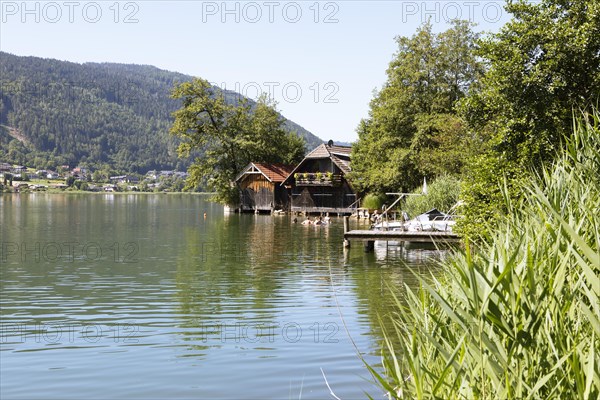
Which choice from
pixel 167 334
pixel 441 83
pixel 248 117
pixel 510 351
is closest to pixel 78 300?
pixel 167 334

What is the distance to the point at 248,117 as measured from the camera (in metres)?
75.8

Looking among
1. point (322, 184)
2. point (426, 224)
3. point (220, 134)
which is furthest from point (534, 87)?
point (220, 134)

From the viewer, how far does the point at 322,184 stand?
66.4m

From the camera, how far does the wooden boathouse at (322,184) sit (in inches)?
2596

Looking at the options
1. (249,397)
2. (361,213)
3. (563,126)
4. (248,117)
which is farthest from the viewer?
(248,117)

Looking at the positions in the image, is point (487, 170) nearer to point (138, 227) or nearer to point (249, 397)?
point (249, 397)

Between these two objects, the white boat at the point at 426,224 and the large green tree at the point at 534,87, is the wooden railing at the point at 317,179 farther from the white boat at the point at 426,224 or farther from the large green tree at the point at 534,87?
the large green tree at the point at 534,87

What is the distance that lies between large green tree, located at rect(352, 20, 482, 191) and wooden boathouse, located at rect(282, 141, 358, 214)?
7267 millimetres

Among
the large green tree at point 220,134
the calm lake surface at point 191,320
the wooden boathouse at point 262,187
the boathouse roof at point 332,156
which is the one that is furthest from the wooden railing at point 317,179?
the calm lake surface at point 191,320

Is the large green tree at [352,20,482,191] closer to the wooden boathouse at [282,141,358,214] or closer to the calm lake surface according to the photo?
the wooden boathouse at [282,141,358,214]

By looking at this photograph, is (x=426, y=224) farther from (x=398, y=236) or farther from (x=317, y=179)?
(x=317, y=179)

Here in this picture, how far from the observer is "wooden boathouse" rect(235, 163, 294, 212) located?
2783 inches

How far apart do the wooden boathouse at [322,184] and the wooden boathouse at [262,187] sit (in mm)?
1478

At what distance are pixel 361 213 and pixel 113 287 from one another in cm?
4102
